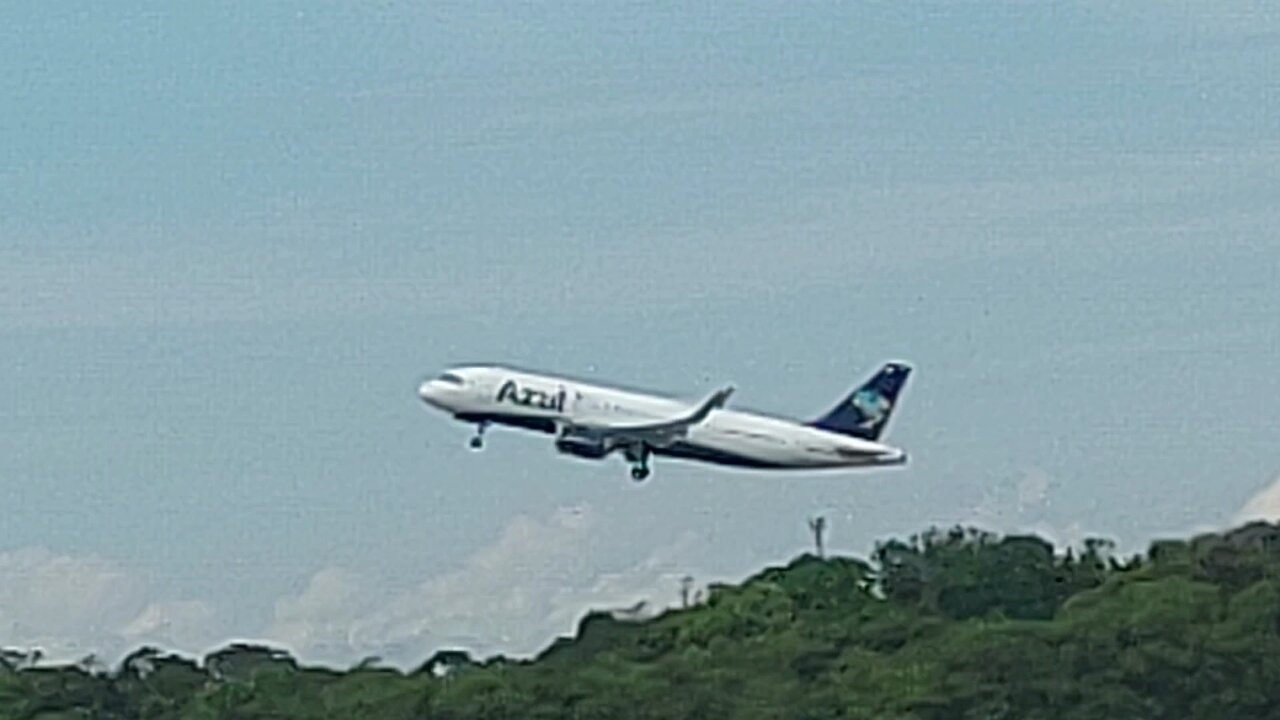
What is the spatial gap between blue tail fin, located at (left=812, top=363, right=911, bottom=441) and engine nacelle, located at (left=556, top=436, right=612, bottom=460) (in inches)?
422

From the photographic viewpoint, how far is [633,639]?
5349 inches

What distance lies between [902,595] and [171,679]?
92.3 feet

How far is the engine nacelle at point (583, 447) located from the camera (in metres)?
106

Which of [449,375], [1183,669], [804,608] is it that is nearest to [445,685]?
[449,375]

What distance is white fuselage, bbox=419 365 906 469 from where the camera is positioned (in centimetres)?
10962

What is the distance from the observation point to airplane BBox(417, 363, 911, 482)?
357 ft

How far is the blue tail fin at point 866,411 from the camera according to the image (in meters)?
118

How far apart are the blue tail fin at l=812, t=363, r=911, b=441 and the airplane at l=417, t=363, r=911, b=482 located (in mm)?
2334

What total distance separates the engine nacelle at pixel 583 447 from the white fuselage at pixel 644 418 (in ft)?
3.79

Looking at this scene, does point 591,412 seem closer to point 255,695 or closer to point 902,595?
point 255,695

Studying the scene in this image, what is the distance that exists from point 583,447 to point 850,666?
52.8ft

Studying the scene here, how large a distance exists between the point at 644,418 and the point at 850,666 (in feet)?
43.4

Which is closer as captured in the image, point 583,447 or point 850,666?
point 583,447

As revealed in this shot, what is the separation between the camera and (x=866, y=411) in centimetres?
11938
